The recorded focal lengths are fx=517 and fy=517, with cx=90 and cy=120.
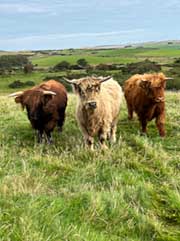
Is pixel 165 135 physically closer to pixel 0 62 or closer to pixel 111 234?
pixel 111 234

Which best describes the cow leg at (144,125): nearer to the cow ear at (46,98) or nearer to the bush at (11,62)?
the cow ear at (46,98)

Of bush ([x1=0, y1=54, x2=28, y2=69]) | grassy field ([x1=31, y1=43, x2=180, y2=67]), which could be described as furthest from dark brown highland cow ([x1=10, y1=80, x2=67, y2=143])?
bush ([x1=0, y1=54, x2=28, y2=69])

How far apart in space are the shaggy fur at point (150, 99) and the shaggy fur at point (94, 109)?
1.06 meters

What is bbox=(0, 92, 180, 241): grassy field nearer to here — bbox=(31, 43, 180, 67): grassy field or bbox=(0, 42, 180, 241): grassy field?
bbox=(0, 42, 180, 241): grassy field

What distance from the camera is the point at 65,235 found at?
5141mm

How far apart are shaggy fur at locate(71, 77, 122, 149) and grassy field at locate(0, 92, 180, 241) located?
0.34m

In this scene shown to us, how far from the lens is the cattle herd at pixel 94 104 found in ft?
31.4

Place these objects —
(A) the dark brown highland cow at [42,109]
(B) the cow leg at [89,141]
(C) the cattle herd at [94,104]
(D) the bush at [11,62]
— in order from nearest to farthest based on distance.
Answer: (C) the cattle herd at [94,104]
(B) the cow leg at [89,141]
(A) the dark brown highland cow at [42,109]
(D) the bush at [11,62]

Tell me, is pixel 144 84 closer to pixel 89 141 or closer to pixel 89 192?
pixel 89 141

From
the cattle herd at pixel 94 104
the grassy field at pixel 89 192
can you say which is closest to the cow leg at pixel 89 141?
the cattle herd at pixel 94 104

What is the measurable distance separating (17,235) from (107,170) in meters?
2.98

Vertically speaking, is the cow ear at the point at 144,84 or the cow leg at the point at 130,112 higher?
the cow ear at the point at 144,84

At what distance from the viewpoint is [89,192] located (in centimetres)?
634

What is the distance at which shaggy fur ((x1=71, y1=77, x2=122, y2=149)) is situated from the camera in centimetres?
942
